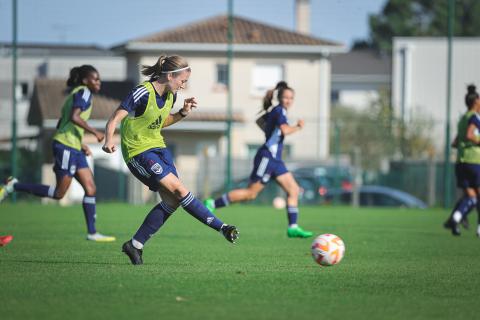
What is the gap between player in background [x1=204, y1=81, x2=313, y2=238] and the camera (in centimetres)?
1344

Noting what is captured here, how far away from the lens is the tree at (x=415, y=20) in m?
73.1

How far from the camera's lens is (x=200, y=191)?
90.8 feet

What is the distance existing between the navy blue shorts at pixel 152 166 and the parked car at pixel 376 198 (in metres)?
17.8

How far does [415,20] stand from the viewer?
7712cm

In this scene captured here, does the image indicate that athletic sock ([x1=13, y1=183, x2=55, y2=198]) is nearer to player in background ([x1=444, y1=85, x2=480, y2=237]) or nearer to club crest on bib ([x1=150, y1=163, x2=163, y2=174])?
club crest on bib ([x1=150, y1=163, x2=163, y2=174])

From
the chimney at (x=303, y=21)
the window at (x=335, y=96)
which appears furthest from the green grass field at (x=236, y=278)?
the window at (x=335, y=96)

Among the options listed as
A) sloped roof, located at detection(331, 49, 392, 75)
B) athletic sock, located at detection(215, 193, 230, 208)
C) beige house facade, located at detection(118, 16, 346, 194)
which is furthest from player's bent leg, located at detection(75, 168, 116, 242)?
sloped roof, located at detection(331, 49, 392, 75)

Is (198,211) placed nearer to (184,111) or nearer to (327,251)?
(184,111)

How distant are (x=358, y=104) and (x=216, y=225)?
214 feet

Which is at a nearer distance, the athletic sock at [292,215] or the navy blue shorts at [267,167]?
the athletic sock at [292,215]

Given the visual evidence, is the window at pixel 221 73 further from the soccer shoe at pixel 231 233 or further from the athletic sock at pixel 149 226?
the soccer shoe at pixel 231 233

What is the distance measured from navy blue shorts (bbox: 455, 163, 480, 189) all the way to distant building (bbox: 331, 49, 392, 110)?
193ft

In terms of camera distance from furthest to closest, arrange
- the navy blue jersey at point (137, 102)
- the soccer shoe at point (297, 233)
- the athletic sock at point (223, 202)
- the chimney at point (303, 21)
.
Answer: the chimney at point (303, 21)
the athletic sock at point (223, 202)
the soccer shoe at point (297, 233)
the navy blue jersey at point (137, 102)

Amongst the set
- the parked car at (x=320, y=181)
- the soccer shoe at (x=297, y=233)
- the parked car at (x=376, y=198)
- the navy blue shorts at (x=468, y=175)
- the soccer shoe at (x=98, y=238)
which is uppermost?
the navy blue shorts at (x=468, y=175)
